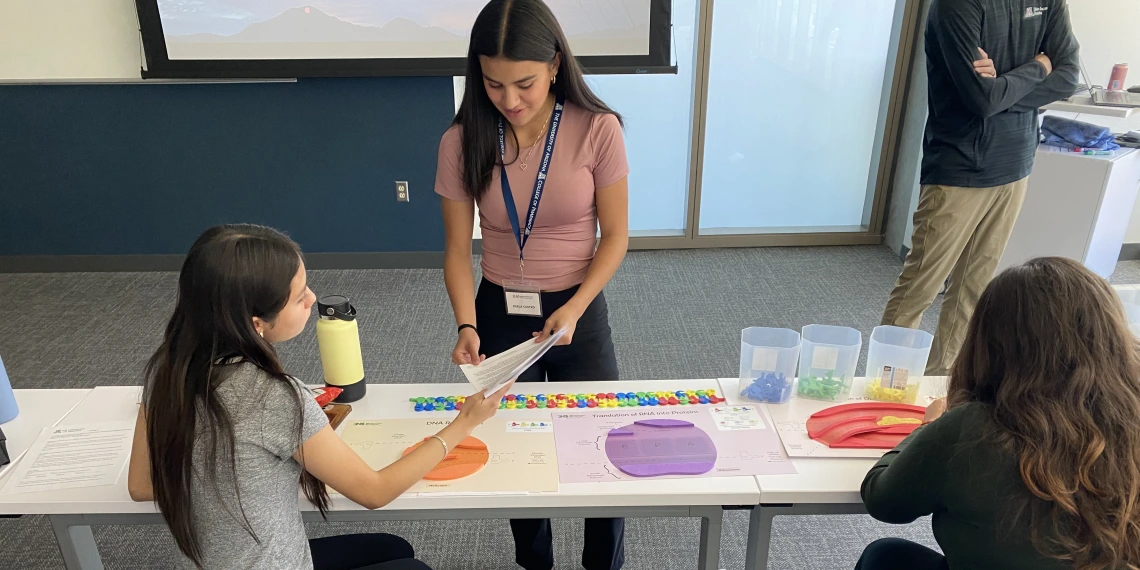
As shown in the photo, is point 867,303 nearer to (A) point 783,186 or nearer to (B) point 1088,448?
(A) point 783,186

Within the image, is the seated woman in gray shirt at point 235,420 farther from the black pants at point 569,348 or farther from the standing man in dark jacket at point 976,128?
the standing man in dark jacket at point 976,128

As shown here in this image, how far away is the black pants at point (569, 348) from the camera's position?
1.63 metres

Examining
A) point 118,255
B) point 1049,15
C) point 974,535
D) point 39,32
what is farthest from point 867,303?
point 39,32

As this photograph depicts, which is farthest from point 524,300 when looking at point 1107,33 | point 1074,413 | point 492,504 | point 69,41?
point 1107,33

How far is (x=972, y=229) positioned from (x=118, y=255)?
157 inches

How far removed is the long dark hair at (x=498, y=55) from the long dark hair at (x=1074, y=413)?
888 millimetres

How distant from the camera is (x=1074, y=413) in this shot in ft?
3.18

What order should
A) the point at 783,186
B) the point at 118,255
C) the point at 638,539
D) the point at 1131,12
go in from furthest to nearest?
the point at 783,186 < the point at 118,255 < the point at 1131,12 < the point at 638,539

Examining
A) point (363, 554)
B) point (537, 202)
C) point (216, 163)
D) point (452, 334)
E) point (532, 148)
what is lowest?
point (452, 334)

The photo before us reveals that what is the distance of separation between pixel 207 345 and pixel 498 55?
2.39 feet

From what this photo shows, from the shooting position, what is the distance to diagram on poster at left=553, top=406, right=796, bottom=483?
1.31m

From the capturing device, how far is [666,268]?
155 inches

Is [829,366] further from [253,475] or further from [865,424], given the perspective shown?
[253,475]

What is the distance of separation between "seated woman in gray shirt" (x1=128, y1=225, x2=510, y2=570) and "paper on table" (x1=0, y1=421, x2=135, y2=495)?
21 centimetres
